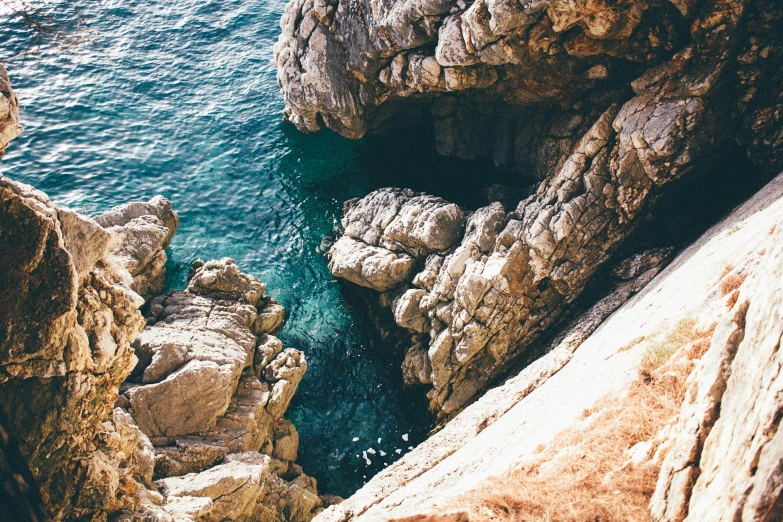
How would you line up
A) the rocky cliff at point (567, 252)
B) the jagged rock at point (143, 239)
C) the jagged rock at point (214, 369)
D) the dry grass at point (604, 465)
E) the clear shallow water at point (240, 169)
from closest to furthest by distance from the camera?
the rocky cliff at point (567, 252) → the dry grass at point (604, 465) → the jagged rock at point (214, 369) → the clear shallow water at point (240, 169) → the jagged rock at point (143, 239)

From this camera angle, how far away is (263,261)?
2491 cm

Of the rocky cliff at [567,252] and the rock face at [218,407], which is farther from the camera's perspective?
the rock face at [218,407]

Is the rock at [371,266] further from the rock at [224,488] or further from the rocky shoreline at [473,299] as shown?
the rock at [224,488]

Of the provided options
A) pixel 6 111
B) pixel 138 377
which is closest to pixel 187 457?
pixel 138 377

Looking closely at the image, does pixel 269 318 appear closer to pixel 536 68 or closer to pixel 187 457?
pixel 187 457

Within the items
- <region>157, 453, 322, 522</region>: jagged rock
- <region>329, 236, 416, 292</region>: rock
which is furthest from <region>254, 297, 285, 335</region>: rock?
<region>157, 453, 322, 522</region>: jagged rock

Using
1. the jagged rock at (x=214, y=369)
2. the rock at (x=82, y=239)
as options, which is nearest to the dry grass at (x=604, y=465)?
the rock at (x=82, y=239)

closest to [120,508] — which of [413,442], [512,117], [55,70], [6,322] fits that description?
[6,322]

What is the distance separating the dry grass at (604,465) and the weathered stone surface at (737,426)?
1.88 feet

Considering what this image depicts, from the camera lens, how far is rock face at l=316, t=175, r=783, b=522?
5242 millimetres

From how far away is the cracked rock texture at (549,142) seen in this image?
632 inches

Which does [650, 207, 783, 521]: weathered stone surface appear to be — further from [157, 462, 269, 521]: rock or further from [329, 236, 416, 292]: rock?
[329, 236, 416, 292]: rock

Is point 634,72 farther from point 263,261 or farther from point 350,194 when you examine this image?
point 263,261

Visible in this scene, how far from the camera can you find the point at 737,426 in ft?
18.0
